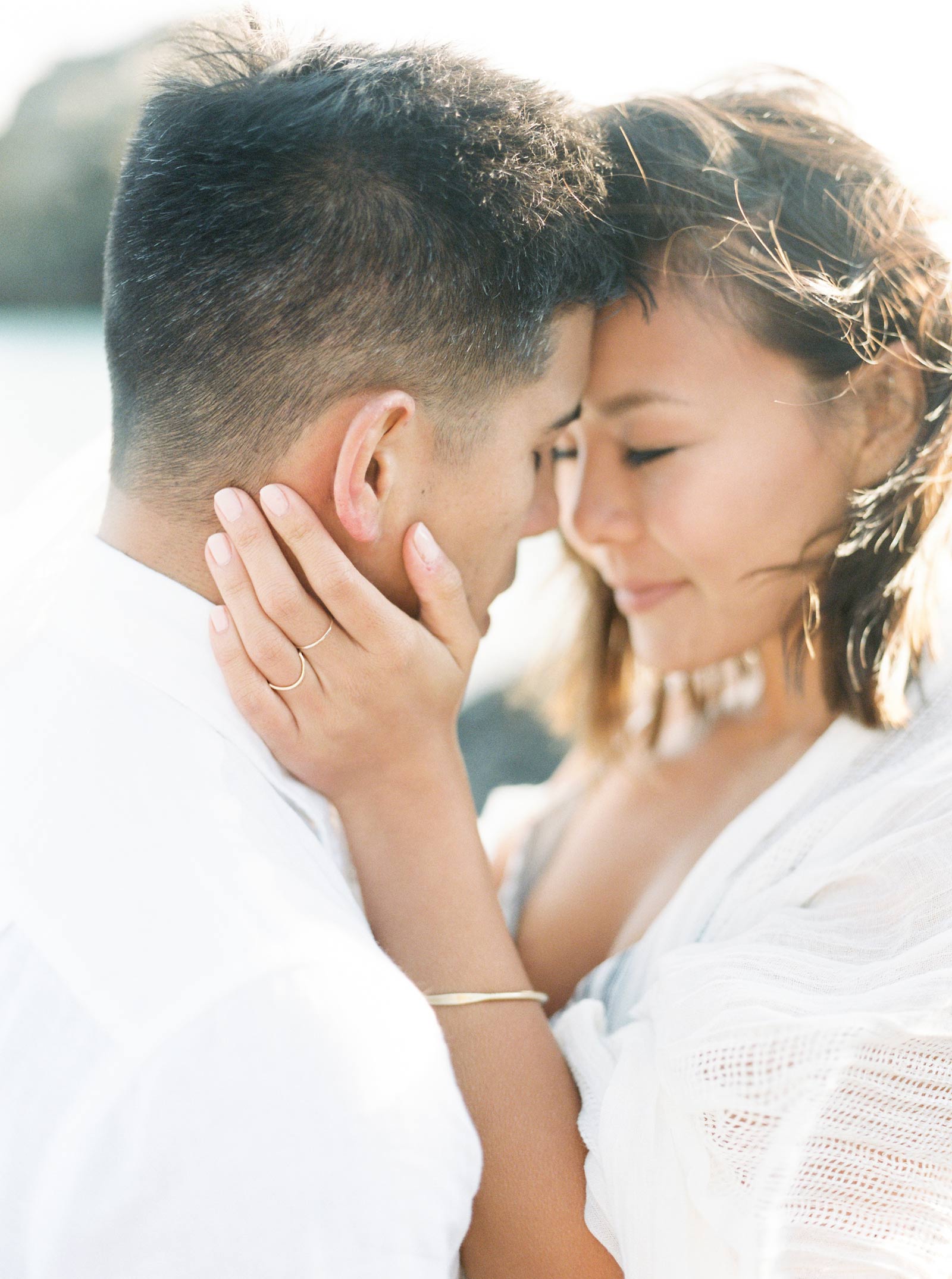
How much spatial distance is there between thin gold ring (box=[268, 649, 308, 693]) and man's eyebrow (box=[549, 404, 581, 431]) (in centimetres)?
51

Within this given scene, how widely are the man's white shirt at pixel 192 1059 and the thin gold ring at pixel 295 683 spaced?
0.25 m

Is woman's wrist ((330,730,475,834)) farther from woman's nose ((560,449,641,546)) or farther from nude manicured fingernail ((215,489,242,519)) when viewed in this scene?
woman's nose ((560,449,641,546))

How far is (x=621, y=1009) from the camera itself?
167cm

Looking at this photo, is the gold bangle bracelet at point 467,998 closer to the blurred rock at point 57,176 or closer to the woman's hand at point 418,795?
the woman's hand at point 418,795

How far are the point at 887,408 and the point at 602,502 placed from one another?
503 millimetres

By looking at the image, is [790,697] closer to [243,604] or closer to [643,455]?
[643,455]

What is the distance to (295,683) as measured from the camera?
1.34 meters

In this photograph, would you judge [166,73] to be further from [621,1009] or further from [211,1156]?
[621,1009]

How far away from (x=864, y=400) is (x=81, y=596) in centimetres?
128

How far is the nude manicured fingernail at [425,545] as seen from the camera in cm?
142

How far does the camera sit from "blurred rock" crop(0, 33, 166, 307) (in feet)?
22.2

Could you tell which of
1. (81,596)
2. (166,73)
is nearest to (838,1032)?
(81,596)

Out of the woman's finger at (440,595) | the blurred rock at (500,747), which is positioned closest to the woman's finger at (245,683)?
the woman's finger at (440,595)

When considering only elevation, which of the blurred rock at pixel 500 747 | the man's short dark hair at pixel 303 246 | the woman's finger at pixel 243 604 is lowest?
the blurred rock at pixel 500 747
